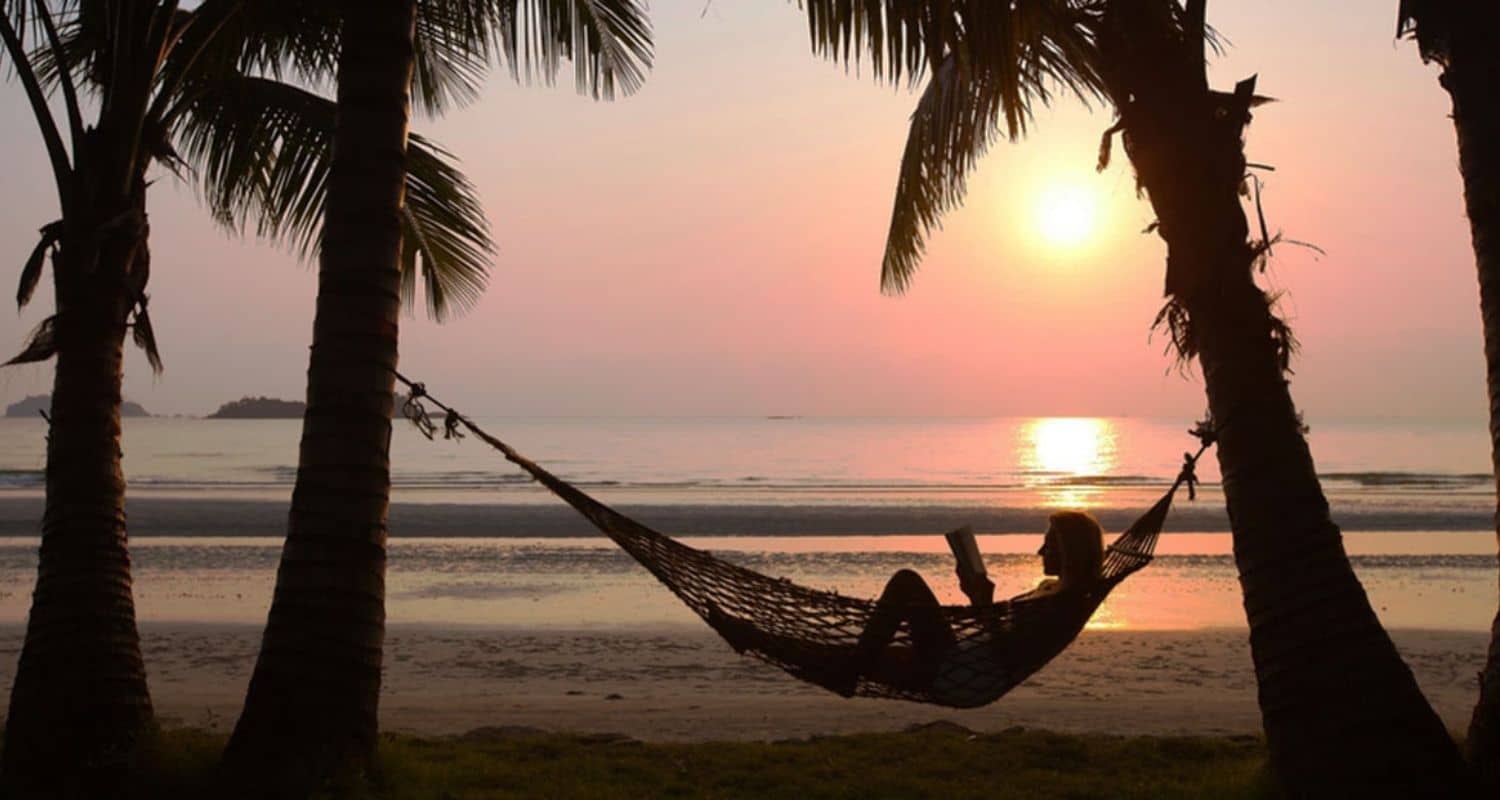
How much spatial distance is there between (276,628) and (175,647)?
499 centimetres

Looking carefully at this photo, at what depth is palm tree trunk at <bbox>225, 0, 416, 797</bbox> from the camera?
3.85 m

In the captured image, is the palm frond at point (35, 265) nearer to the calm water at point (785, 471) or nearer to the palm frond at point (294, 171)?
the palm frond at point (294, 171)

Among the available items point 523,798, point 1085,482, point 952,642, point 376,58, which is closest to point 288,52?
point 376,58

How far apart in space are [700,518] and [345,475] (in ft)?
55.3

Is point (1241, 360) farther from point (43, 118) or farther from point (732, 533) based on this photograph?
point (732, 533)

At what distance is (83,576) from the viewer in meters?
4.45

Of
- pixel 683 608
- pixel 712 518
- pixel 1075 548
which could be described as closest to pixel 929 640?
pixel 1075 548

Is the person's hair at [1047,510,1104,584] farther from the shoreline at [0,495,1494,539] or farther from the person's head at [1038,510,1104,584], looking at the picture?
the shoreline at [0,495,1494,539]

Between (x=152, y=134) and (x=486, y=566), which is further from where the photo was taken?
(x=486, y=566)

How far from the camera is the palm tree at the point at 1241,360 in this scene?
3.66 meters

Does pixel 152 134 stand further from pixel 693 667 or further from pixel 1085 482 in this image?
pixel 1085 482

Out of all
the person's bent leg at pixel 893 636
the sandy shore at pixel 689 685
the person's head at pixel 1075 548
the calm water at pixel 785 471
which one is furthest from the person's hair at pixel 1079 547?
the calm water at pixel 785 471

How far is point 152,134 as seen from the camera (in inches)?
192

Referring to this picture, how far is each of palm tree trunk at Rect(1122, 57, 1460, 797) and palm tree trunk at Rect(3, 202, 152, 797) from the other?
345 cm
